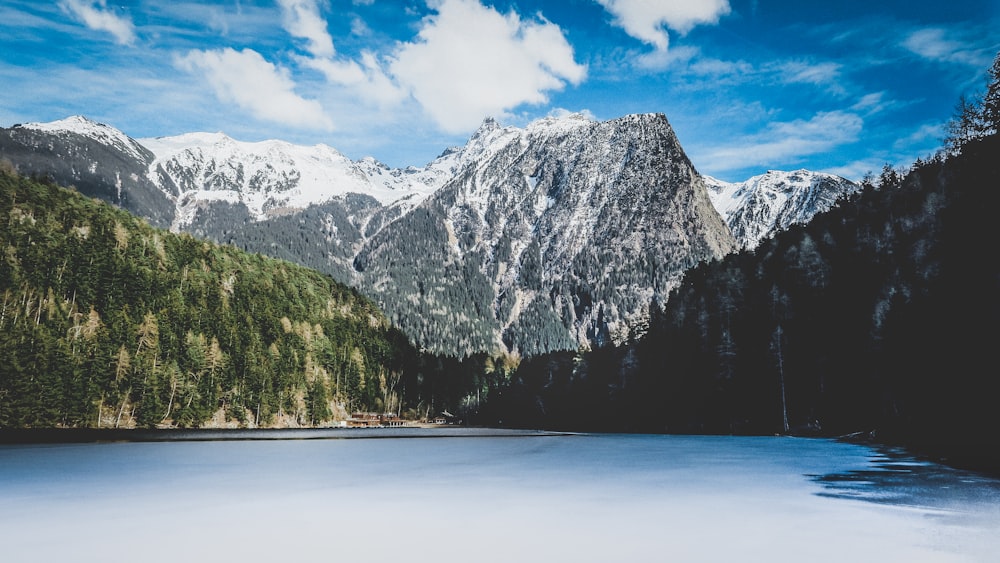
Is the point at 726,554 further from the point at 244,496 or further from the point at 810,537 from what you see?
the point at 244,496

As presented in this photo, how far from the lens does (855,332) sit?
80.6 meters

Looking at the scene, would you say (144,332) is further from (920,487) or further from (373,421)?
(920,487)

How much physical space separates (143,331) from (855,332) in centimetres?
11121

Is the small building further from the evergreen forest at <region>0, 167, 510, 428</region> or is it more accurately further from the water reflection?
the water reflection

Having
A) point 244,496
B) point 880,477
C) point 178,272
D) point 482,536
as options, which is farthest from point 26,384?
point 880,477

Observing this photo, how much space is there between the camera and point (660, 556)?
1513cm

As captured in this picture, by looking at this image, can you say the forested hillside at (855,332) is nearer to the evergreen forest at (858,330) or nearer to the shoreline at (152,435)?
the evergreen forest at (858,330)

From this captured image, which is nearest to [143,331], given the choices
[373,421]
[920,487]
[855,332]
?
[373,421]

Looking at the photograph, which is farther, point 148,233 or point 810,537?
point 148,233

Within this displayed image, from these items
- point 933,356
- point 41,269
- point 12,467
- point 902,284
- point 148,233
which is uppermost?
point 148,233

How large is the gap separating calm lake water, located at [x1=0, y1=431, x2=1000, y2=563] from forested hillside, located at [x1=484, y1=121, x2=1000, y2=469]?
14099mm

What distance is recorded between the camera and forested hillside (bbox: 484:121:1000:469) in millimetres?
46094

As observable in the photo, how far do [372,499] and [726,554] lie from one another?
49.7 feet

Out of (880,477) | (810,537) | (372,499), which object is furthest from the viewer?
(880,477)
